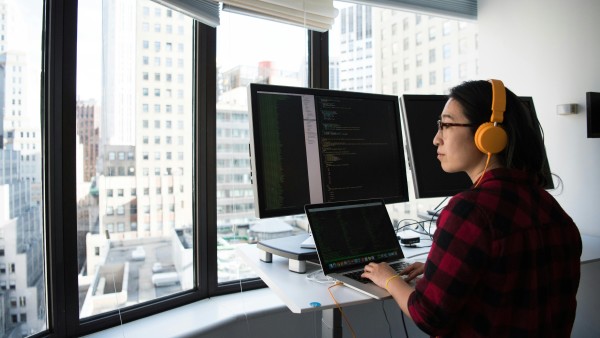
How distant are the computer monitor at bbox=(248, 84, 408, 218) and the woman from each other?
1.74ft

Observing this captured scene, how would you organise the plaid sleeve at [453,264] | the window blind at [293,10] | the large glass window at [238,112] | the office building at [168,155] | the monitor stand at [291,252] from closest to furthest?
the plaid sleeve at [453,264], the monitor stand at [291,252], the office building at [168,155], the window blind at [293,10], the large glass window at [238,112]

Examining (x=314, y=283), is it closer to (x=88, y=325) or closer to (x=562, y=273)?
(x=562, y=273)

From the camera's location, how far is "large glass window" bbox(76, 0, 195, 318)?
60.9 inches

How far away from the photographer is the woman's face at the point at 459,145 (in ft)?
3.29

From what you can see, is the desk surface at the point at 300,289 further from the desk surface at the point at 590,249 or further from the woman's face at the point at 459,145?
the desk surface at the point at 590,249

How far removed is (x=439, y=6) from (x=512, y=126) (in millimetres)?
1788

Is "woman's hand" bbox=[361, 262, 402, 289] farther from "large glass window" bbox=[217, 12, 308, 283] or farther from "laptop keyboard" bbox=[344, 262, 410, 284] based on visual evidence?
"large glass window" bbox=[217, 12, 308, 283]

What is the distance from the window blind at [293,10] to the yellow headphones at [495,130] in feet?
3.93

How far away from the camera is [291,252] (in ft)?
4.23

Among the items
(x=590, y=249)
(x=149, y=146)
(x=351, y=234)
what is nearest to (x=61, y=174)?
(x=149, y=146)

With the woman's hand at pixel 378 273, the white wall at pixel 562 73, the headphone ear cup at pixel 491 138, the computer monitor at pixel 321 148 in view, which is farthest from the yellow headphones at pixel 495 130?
the white wall at pixel 562 73

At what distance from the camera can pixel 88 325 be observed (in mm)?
1536

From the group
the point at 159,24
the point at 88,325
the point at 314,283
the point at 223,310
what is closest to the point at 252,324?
the point at 223,310

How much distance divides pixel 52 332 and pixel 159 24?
1260 millimetres
